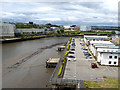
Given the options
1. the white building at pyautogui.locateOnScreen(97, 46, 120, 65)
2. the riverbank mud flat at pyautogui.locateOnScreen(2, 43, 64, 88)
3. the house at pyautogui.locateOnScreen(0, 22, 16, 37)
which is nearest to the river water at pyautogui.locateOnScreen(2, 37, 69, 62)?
the riverbank mud flat at pyautogui.locateOnScreen(2, 43, 64, 88)

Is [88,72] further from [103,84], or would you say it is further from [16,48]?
[16,48]

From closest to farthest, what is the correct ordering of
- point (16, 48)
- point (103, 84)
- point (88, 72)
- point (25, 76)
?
point (103, 84) → point (88, 72) → point (25, 76) → point (16, 48)

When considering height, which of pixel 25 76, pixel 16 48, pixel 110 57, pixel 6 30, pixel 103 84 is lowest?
pixel 25 76

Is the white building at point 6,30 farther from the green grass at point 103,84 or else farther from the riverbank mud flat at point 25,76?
the green grass at point 103,84

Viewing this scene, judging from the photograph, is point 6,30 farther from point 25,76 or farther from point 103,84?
point 103,84

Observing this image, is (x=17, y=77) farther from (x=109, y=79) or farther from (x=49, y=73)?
(x=109, y=79)

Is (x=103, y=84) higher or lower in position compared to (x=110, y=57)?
lower

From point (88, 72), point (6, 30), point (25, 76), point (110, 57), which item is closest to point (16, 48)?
point (25, 76)

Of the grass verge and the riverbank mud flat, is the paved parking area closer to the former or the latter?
the grass verge

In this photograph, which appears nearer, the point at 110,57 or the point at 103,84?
the point at 103,84

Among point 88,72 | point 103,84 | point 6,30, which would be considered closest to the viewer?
point 103,84

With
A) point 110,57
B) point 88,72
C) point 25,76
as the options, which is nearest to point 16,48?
point 25,76
